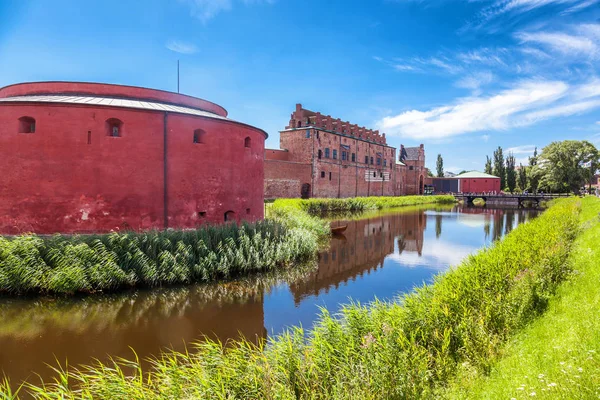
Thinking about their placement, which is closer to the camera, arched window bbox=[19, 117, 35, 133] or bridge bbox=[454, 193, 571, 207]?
arched window bbox=[19, 117, 35, 133]

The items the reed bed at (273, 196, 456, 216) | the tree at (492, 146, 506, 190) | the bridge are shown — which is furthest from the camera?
the tree at (492, 146, 506, 190)

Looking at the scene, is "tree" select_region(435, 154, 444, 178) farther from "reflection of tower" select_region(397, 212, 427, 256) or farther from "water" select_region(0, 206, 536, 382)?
"water" select_region(0, 206, 536, 382)

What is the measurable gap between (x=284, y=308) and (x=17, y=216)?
25.0ft

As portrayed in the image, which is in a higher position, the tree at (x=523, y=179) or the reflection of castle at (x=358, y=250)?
the tree at (x=523, y=179)

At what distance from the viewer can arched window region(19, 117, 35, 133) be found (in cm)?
916

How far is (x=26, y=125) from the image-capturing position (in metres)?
9.33

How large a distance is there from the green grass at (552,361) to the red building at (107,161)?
9.19 metres

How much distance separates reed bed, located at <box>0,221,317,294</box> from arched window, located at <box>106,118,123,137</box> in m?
3.32

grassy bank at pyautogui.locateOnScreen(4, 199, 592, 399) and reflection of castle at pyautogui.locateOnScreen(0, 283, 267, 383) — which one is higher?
grassy bank at pyautogui.locateOnScreen(4, 199, 592, 399)

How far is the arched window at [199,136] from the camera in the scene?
11.2 m

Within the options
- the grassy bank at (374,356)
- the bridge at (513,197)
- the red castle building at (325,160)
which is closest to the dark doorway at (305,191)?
the red castle building at (325,160)

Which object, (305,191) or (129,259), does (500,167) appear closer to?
(305,191)

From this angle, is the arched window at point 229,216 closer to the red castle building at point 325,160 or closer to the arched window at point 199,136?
the arched window at point 199,136

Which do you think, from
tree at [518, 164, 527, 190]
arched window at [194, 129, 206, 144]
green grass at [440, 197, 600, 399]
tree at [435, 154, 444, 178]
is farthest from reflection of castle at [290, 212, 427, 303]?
tree at [435, 154, 444, 178]
